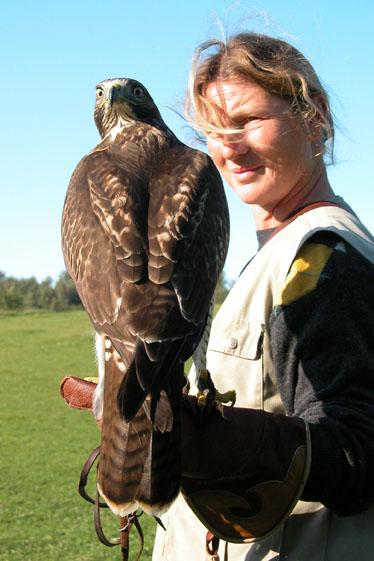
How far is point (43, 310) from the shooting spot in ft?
137

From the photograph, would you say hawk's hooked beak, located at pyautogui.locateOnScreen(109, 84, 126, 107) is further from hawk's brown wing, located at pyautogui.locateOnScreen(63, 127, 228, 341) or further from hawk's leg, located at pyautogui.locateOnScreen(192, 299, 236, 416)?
hawk's leg, located at pyautogui.locateOnScreen(192, 299, 236, 416)

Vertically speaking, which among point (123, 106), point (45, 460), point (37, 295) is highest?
point (123, 106)

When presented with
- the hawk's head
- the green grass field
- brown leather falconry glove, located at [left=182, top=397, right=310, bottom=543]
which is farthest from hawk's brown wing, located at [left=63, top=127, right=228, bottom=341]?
the hawk's head

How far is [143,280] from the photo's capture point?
269 cm

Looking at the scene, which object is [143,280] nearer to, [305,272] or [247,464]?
[305,272]

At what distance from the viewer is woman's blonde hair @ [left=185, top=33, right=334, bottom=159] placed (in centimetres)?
316

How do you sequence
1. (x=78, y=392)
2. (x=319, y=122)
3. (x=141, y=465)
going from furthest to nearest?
(x=319, y=122)
(x=78, y=392)
(x=141, y=465)

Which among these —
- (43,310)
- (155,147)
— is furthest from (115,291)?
(43,310)

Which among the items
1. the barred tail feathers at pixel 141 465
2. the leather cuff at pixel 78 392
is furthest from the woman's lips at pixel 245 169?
the barred tail feathers at pixel 141 465

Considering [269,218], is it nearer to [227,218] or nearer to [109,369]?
[227,218]

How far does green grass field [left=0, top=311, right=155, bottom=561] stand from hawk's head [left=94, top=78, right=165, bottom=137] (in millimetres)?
1197

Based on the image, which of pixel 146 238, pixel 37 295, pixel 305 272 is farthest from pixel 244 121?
pixel 37 295

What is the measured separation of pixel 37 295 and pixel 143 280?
143 feet

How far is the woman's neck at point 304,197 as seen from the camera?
323 centimetres
